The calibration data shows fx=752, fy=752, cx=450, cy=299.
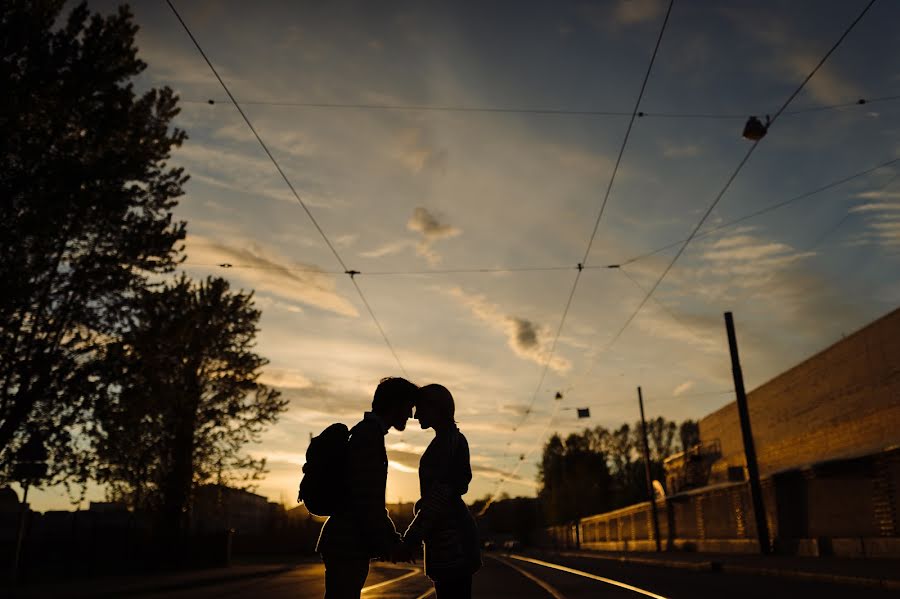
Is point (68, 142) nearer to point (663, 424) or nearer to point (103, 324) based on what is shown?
point (103, 324)

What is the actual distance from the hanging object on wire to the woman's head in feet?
37.8

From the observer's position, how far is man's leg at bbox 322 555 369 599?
13.0 ft

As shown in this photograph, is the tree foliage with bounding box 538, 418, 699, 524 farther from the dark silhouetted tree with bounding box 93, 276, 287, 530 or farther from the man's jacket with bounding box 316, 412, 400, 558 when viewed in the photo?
the man's jacket with bounding box 316, 412, 400, 558

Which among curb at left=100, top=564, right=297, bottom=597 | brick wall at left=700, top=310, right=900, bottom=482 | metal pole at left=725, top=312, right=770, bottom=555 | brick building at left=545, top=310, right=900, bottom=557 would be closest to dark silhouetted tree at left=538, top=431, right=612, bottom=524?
brick building at left=545, top=310, right=900, bottom=557

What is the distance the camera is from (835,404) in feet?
106

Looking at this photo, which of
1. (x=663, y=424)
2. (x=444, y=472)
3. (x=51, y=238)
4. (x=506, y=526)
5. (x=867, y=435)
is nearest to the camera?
(x=444, y=472)

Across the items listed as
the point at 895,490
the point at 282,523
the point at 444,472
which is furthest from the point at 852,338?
the point at 282,523

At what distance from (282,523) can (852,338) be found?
46258 mm

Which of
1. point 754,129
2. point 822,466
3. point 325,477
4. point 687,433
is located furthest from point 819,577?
point 687,433

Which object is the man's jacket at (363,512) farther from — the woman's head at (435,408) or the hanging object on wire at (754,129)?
the hanging object on wire at (754,129)

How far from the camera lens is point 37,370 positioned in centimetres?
1606

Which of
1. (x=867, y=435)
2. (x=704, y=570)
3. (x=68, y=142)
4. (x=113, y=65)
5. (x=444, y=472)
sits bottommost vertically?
(x=704, y=570)

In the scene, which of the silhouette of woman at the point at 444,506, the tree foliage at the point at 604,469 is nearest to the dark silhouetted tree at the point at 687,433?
the tree foliage at the point at 604,469

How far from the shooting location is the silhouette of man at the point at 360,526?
3930 mm
